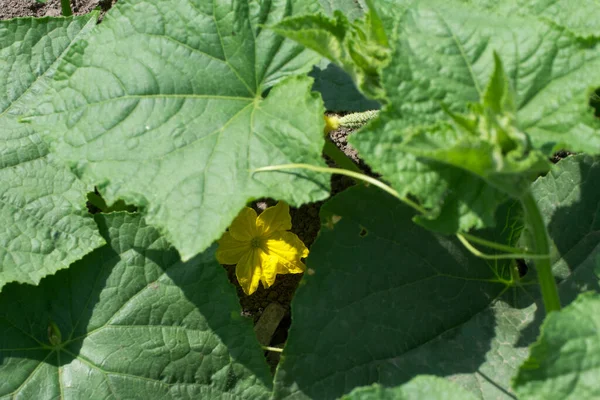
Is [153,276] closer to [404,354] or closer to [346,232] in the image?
[346,232]

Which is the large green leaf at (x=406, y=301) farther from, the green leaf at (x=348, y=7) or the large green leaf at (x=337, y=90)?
the green leaf at (x=348, y=7)

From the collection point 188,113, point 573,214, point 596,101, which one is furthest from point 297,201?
point 596,101

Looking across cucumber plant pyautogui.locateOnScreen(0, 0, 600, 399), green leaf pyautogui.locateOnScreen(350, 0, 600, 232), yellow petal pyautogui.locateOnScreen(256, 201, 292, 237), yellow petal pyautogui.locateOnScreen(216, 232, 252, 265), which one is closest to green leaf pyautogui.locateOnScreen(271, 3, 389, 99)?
cucumber plant pyautogui.locateOnScreen(0, 0, 600, 399)

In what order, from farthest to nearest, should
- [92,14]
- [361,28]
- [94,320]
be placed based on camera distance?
1. [92,14]
2. [94,320]
3. [361,28]

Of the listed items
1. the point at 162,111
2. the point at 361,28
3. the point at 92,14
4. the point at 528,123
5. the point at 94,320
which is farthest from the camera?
the point at 92,14

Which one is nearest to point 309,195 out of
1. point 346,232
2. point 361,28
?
point 346,232

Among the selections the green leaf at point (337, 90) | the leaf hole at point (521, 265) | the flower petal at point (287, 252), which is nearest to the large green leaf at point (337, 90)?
the green leaf at point (337, 90)
